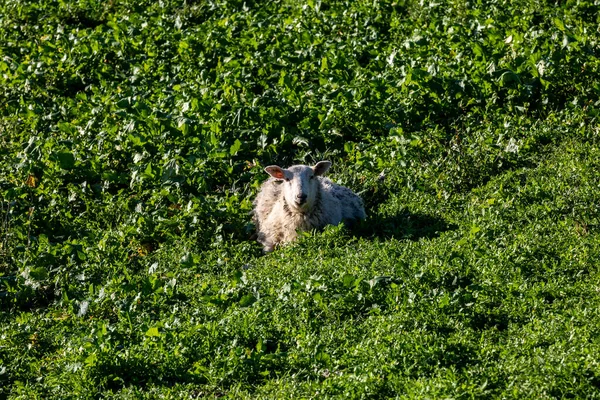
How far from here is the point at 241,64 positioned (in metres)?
14.8

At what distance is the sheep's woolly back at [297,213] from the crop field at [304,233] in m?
0.21

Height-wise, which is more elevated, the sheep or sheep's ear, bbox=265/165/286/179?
sheep's ear, bbox=265/165/286/179

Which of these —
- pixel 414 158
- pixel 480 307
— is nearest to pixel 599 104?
pixel 414 158

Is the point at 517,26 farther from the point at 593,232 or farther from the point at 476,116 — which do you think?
the point at 593,232

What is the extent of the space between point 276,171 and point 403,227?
5.20ft

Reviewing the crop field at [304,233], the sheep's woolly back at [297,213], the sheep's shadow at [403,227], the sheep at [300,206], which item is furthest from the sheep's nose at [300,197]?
the sheep's shadow at [403,227]

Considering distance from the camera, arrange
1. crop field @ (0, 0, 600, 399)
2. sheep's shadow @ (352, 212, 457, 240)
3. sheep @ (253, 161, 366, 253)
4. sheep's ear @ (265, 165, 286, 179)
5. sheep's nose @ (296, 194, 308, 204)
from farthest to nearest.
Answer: sheep's ear @ (265, 165, 286, 179)
sheep @ (253, 161, 366, 253)
sheep's nose @ (296, 194, 308, 204)
sheep's shadow @ (352, 212, 457, 240)
crop field @ (0, 0, 600, 399)

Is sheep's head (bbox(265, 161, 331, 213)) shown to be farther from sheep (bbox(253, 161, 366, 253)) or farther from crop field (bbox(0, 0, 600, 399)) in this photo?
crop field (bbox(0, 0, 600, 399))

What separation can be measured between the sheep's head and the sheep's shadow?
600 millimetres

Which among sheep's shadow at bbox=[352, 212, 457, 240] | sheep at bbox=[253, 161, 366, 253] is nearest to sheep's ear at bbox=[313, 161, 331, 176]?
sheep at bbox=[253, 161, 366, 253]

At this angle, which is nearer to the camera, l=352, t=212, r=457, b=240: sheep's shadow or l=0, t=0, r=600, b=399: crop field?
l=0, t=0, r=600, b=399: crop field

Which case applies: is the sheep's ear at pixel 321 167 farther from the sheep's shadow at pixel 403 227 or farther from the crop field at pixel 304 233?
the sheep's shadow at pixel 403 227

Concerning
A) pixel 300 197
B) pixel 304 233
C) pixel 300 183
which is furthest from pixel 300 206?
pixel 304 233

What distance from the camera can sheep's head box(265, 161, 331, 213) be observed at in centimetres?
1127
